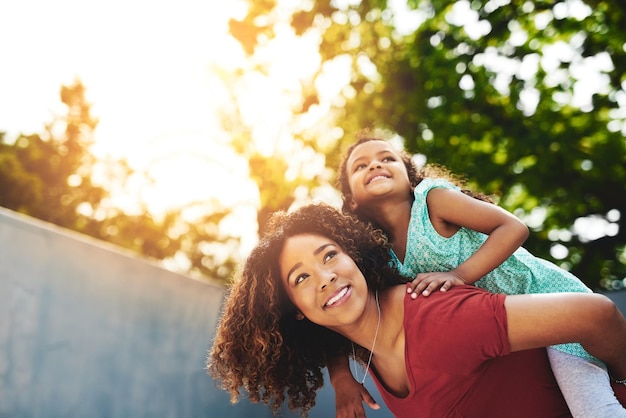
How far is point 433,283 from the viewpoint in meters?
2.12

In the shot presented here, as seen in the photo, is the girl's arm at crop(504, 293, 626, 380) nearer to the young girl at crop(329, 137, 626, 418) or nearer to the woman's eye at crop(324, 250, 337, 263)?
the young girl at crop(329, 137, 626, 418)

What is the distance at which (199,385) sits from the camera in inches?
213

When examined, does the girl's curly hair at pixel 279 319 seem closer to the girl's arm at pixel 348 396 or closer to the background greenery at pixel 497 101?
the girl's arm at pixel 348 396

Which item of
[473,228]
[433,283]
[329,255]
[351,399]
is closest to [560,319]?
[433,283]

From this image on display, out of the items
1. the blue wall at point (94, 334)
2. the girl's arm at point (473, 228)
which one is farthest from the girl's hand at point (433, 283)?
the blue wall at point (94, 334)

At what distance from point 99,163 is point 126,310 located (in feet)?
73.2

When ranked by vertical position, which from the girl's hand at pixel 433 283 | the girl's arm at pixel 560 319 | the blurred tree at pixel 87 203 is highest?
the girl's arm at pixel 560 319

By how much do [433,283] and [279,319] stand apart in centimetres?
79

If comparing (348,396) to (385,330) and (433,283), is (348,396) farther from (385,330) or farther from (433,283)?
(433,283)

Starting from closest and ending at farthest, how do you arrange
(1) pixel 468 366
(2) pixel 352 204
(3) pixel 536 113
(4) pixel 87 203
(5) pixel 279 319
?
1. (1) pixel 468 366
2. (5) pixel 279 319
3. (2) pixel 352 204
4. (3) pixel 536 113
5. (4) pixel 87 203

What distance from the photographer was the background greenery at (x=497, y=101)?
9.62 meters

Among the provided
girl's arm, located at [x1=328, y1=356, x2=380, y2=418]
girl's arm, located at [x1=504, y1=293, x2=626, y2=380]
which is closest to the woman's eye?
girl's arm, located at [x1=328, y1=356, x2=380, y2=418]

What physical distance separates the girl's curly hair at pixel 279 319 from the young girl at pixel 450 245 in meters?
0.12

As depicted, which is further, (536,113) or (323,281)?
(536,113)
